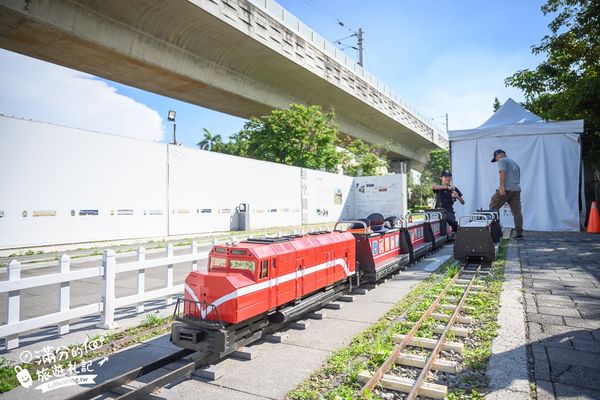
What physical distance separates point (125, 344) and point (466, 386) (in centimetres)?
417

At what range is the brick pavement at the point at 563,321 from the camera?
136 inches

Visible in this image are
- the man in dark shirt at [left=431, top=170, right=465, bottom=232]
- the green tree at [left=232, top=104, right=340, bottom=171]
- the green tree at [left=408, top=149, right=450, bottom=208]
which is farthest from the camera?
the green tree at [left=408, top=149, right=450, bottom=208]

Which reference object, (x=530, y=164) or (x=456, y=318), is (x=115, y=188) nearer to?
(x=456, y=318)

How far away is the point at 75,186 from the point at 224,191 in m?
7.37

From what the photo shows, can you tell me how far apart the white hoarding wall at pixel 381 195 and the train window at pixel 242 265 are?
21.4 meters

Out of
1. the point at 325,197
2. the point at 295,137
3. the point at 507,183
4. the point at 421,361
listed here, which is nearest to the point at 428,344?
the point at 421,361

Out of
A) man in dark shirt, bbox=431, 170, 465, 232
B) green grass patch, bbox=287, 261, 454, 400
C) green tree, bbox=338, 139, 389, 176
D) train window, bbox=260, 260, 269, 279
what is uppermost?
green tree, bbox=338, 139, 389, 176

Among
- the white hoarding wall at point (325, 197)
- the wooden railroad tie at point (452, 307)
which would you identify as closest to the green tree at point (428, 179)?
the white hoarding wall at point (325, 197)

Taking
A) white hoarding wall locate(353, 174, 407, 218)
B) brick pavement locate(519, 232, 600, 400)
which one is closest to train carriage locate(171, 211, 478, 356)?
brick pavement locate(519, 232, 600, 400)

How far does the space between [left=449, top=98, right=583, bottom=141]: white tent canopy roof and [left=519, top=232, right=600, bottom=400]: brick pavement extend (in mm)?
7078

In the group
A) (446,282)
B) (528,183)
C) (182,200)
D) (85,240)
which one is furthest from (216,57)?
(446,282)

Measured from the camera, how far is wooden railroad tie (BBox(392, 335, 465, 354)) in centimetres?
427

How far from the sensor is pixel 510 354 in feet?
13.3

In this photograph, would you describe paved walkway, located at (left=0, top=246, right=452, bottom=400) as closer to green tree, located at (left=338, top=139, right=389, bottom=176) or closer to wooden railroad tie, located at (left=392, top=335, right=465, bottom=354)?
wooden railroad tie, located at (left=392, top=335, right=465, bottom=354)
